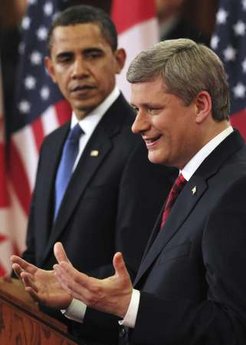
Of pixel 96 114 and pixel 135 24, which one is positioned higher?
pixel 135 24

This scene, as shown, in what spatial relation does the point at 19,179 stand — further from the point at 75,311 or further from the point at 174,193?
the point at 174,193

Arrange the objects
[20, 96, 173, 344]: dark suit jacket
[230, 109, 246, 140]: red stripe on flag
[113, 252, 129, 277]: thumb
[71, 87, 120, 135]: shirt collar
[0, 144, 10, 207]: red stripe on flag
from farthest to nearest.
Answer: [0, 144, 10, 207]: red stripe on flag
[230, 109, 246, 140]: red stripe on flag
[71, 87, 120, 135]: shirt collar
[20, 96, 173, 344]: dark suit jacket
[113, 252, 129, 277]: thumb

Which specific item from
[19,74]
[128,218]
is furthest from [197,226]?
[19,74]

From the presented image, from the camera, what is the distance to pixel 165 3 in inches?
175

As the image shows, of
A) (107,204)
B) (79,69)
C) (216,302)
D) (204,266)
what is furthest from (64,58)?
(216,302)

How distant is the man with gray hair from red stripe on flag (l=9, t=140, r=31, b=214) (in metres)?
2.32

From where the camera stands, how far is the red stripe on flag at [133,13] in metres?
4.33

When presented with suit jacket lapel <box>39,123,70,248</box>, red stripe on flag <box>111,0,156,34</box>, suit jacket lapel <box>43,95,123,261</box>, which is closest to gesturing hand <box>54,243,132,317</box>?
Answer: suit jacket lapel <box>43,95,123,261</box>

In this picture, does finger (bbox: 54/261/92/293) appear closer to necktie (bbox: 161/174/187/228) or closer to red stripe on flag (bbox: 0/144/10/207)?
necktie (bbox: 161/174/187/228)

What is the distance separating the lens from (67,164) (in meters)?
3.41

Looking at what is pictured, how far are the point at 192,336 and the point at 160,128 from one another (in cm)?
55

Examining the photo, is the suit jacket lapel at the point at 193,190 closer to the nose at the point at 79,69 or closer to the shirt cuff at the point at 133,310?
the shirt cuff at the point at 133,310

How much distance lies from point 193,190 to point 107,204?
2.89 feet

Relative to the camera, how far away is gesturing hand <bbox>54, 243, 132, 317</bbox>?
6.63 ft
